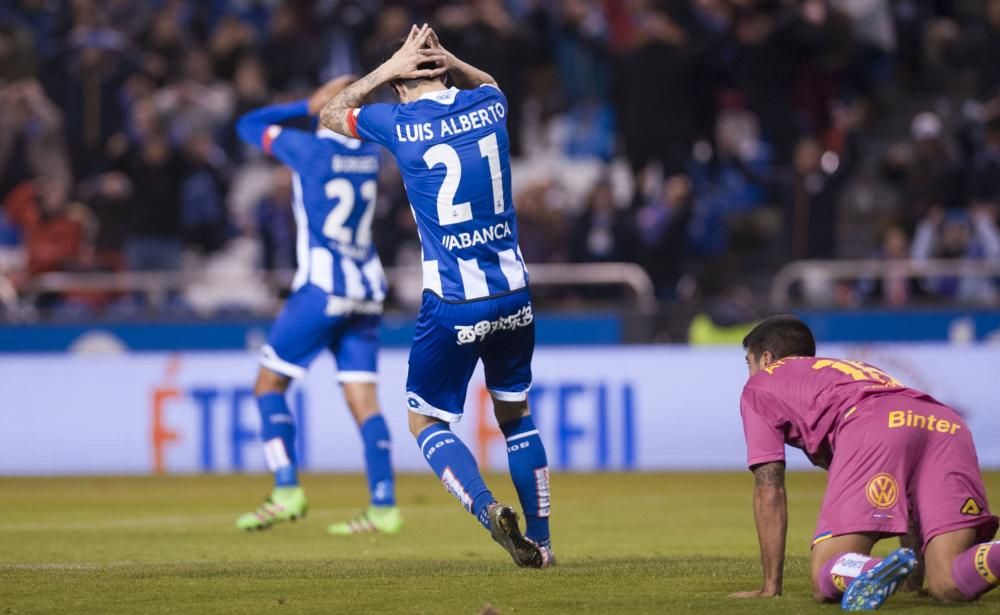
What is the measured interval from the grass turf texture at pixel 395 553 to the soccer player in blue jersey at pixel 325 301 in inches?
19.2

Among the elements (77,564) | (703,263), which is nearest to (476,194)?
(77,564)

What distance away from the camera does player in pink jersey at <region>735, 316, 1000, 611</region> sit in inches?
242

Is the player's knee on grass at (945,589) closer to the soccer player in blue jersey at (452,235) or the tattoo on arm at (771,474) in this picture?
the tattoo on arm at (771,474)

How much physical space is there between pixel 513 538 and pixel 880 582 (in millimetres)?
1957

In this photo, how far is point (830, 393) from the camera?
6.38 meters

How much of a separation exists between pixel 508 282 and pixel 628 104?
1176 cm

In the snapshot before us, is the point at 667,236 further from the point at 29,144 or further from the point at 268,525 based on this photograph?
the point at 29,144

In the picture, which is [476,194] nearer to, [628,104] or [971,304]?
[971,304]

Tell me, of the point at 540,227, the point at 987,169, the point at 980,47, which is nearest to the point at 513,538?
the point at 540,227

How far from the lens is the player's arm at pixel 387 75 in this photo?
7727 mm

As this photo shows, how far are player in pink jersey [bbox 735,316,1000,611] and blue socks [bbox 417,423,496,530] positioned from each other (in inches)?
61.4

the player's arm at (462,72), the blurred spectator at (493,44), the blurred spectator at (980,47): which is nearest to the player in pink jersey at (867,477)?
the player's arm at (462,72)

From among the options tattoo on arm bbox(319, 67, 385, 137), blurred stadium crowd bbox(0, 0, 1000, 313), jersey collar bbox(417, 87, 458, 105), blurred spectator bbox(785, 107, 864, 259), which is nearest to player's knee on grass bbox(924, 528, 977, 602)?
jersey collar bbox(417, 87, 458, 105)

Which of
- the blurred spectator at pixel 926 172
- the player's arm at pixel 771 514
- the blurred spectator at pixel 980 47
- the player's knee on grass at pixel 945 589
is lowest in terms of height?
the player's knee on grass at pixel 945 589
